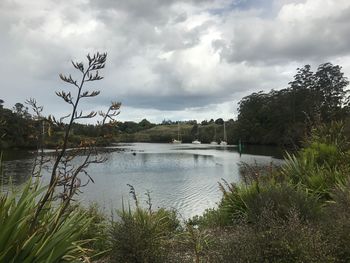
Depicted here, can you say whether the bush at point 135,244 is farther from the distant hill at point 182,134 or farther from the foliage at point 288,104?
the distant hill at point 182,134

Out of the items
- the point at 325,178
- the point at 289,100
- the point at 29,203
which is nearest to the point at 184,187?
the point at 325,178

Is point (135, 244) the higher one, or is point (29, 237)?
point (29, 237)

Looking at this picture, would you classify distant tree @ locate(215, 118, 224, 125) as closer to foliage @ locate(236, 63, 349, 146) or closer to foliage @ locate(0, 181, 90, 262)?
foliage @ locate(236, 63, 349, 146)

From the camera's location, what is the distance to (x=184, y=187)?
2734cm

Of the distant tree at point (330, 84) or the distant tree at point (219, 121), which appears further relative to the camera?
the distant tree at point (219, 121)

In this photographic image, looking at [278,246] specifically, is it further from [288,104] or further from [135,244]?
[288,104]

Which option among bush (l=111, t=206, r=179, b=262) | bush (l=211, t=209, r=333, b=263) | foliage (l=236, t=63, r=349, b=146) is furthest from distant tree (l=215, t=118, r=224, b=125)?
bush (l=211, t=209, r=333, b=263)

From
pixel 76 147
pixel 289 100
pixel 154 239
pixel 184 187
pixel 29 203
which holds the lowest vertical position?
pixel 184 187

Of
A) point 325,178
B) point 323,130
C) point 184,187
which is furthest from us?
point 184,187

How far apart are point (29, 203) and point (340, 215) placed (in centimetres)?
339

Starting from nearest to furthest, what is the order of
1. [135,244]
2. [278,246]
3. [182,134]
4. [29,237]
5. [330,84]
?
1. [29,237]
2. [278,246]
3. [135,244]
4. [330,84]
5. [182,134]

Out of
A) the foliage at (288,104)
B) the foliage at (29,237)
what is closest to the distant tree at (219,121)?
the foliage at (288,104)

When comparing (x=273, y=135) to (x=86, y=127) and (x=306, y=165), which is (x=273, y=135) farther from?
(x=86, y=127)

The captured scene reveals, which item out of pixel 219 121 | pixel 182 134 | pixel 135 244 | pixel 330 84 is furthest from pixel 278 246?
pixel 219 121
